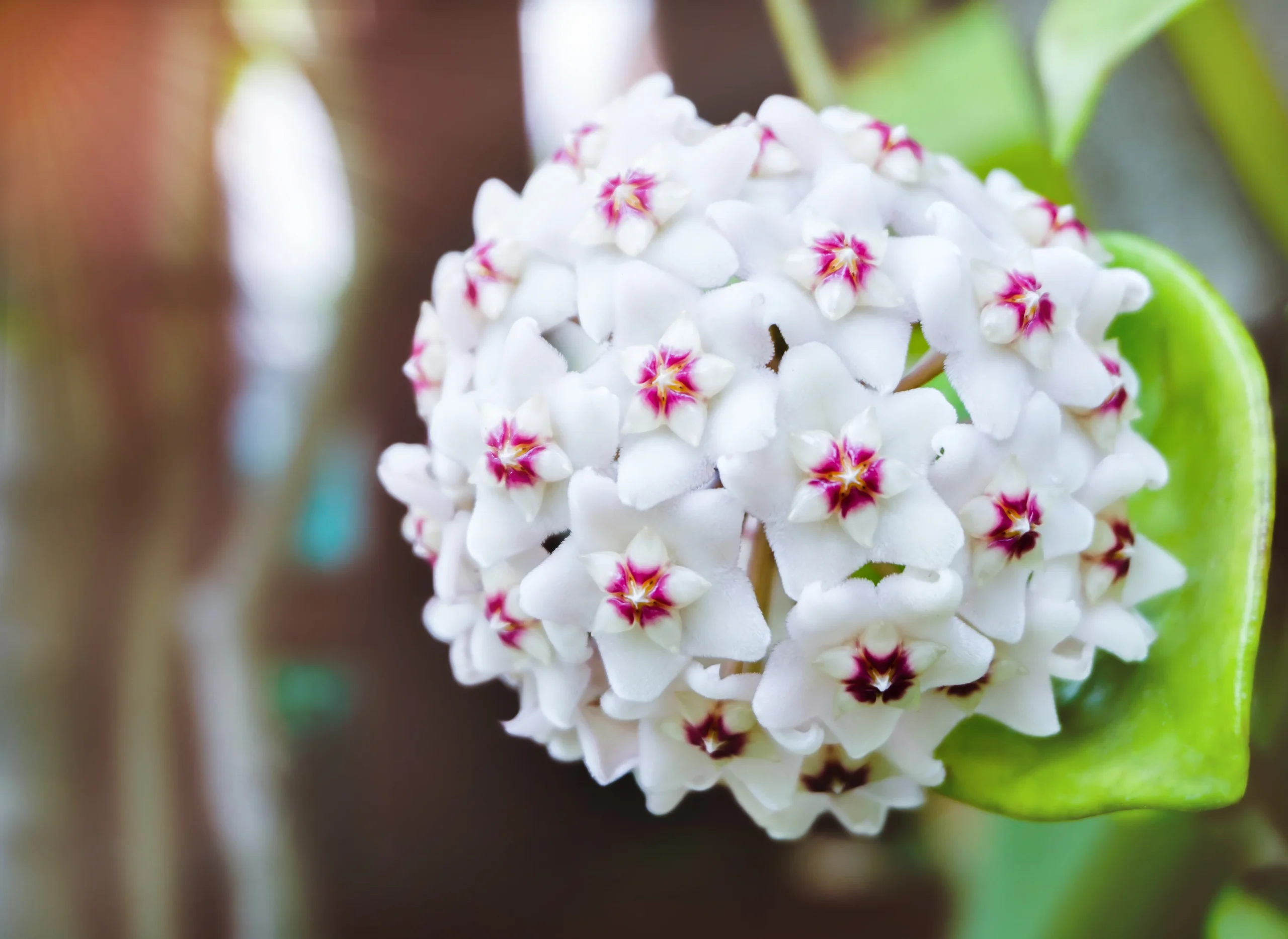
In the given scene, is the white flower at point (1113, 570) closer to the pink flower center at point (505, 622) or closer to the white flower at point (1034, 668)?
the white flower at point (1034, 668)

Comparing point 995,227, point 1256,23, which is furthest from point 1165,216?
point 995,227

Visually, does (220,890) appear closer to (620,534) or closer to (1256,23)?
(620,534)

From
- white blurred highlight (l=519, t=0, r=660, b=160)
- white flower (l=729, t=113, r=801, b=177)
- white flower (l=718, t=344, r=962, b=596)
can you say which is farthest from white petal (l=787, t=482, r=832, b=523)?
white blurred highlight (l=519, t=0, r=660, b=160)

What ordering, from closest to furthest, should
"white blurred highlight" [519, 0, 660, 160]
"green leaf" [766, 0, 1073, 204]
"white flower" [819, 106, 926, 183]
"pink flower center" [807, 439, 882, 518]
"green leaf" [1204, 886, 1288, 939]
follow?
"pink flower center" [807, 439, 882, 518] < "white flower" [819, 106, 926, 183] < "green leaf" [1204, 886, 1288, 939] < "green leaf" [766, 0, 1073, 204] < "white blurred highlight" [519, 0, 660, 160]

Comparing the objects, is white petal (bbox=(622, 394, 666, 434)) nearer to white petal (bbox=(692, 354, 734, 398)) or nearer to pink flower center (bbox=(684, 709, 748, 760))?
white petal (bbox=(692, 354, 734, 398))

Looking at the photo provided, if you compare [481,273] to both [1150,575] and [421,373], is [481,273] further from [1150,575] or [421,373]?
[1150,575]

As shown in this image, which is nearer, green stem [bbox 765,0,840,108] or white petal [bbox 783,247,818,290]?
white petal [bbox 783,247,818,290]

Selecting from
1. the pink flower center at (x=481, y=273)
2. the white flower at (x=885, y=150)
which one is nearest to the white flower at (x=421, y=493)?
the pink flower center at (x=481, y=273)

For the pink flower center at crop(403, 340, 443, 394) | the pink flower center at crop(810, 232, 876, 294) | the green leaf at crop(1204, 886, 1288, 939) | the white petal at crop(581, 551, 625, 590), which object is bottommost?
the green leaf at crop(1204, 886, 1288, 939)
